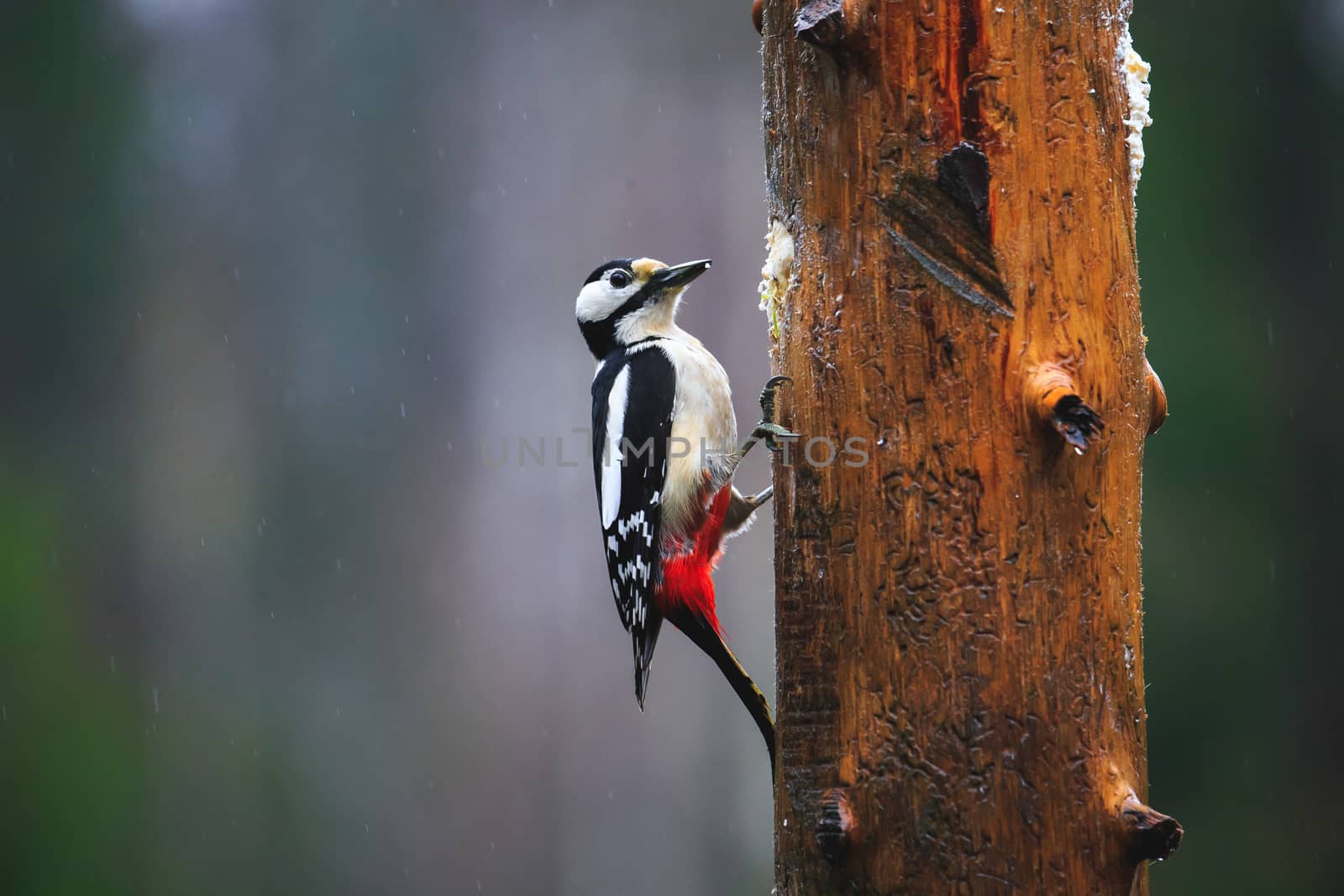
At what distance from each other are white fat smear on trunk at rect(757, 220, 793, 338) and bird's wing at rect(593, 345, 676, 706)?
87cm

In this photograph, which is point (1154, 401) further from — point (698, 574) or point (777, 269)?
point (698, 574)

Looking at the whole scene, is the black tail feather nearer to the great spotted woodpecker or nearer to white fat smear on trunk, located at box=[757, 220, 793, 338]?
the great spotted woodpecker

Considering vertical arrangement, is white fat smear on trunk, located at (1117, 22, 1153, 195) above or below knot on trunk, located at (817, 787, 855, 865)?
above

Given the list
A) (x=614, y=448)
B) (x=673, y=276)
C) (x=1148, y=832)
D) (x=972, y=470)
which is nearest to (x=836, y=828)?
(x=1148, y=832)

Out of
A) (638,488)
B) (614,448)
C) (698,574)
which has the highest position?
(614,448)

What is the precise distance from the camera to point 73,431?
4.82 meters

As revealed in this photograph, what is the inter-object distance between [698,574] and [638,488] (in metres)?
0.26

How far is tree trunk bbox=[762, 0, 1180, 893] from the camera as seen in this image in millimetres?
1293

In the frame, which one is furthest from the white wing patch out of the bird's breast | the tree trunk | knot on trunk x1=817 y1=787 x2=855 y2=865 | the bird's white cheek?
knot on trunk x1=817 y1=787 x2=855 y2=865

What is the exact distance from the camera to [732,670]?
214 centimetres

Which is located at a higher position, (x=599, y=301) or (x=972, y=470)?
(x=599, y=301)

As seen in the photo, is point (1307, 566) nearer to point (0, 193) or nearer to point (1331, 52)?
point (1331, 52)

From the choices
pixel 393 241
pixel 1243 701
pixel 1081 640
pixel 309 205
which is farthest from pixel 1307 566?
pixel 309 205

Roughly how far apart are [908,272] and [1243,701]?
349cm
